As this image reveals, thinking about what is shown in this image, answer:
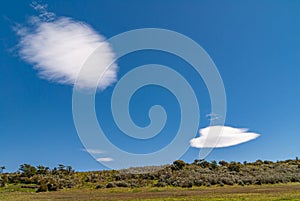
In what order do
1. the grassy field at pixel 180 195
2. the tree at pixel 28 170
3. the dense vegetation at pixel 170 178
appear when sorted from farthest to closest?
the tree at pixel 28 170
the dense vegetation at pixel 170 178
the grassy field at pixel 180 195

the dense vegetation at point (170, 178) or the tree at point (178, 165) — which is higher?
the tree at point (178, 165)

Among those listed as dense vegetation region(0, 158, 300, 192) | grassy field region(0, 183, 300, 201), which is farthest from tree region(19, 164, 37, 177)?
grassy field region(0, 183, 300, 201)

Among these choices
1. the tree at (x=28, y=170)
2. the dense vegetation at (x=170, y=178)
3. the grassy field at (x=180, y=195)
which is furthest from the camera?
the tree at (x=28, y=170)

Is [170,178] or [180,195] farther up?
[170,178]

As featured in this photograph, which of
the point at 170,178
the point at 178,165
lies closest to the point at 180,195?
the point at 170,178

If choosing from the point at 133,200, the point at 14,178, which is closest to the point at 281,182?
the point at 133,200

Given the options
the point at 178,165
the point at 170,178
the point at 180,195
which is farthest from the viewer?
the point at 178,165

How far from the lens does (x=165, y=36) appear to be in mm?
30094

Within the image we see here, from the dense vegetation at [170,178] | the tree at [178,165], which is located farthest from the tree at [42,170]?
the tree at [178,165]

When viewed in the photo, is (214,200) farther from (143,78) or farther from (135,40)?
(135,40)

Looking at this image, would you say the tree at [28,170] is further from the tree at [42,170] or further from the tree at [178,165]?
the tree at [178,165]

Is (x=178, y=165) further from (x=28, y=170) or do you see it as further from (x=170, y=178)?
(x=28, y=170)

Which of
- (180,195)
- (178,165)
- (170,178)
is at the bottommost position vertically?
(180,195)

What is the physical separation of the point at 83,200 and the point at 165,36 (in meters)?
15.4
